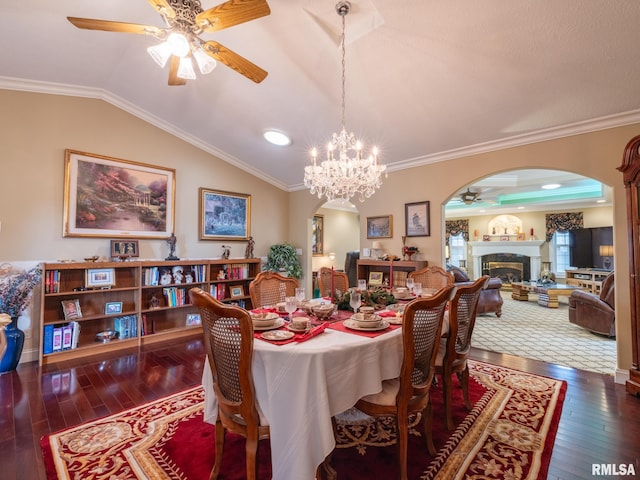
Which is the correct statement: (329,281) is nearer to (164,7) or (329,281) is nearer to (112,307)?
(164,7)

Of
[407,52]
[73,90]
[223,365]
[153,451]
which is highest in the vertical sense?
[73,90]

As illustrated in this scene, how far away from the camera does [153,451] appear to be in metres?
1.91

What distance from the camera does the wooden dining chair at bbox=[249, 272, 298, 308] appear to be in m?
2.70

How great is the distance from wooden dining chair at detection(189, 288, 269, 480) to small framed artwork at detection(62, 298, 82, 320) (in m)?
3.09

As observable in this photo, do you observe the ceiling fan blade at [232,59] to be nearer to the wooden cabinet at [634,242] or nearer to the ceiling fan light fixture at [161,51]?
the ceiling fan light fixture at [161,51]

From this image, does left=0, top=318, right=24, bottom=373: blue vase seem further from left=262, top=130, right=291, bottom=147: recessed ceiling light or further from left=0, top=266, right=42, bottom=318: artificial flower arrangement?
left=262, top=130, right=291, bottom=147: recessed ceiling light

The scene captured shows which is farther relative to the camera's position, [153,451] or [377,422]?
[377,422]

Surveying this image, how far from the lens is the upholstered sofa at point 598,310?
13.8 ft

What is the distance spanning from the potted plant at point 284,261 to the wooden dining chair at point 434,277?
272 centimetres

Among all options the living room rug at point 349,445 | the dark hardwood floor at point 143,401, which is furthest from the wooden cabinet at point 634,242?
the living room rug at point 349,445

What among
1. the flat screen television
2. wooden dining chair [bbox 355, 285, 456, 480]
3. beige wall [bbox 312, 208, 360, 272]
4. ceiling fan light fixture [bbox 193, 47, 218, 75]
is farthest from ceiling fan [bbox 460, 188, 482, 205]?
Answer: ceiling fan light fixture [bbox 193, 47, 218, 75]

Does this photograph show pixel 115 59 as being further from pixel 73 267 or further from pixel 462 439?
pixel 462 439

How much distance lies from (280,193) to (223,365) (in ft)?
15.9

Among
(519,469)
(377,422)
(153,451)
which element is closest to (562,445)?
(519,469)
